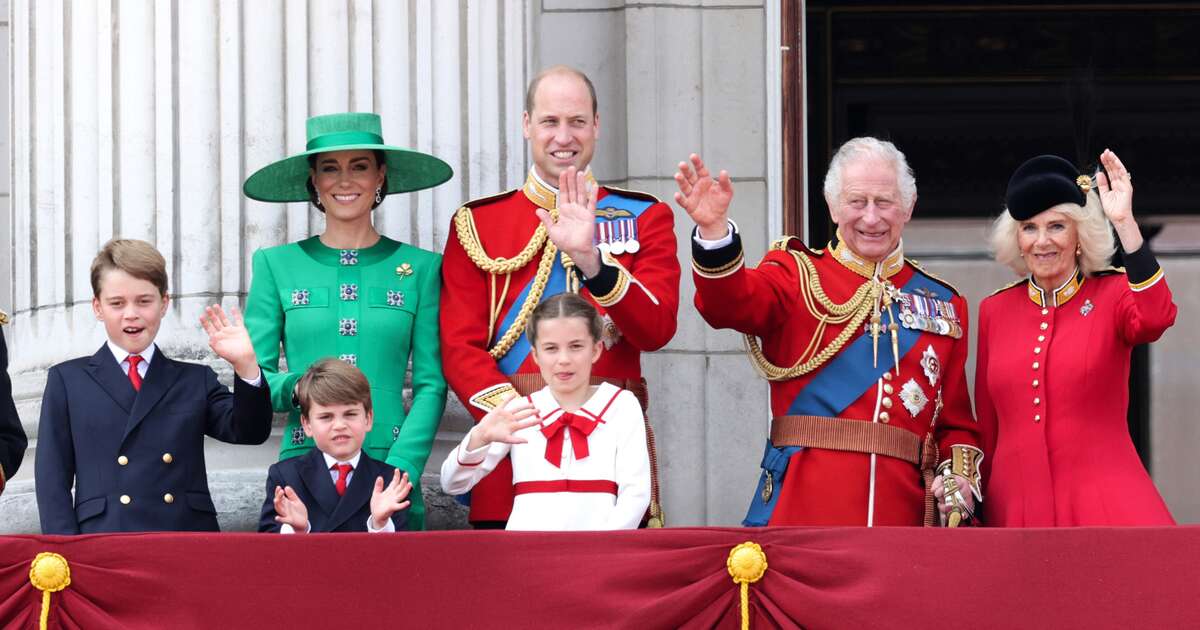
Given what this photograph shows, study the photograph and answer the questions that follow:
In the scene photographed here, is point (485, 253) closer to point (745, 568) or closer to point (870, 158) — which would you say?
point (870, 158)

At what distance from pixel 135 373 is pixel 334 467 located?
51 centimetres

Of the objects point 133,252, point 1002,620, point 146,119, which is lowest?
point 1002,620

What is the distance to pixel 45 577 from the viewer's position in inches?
168

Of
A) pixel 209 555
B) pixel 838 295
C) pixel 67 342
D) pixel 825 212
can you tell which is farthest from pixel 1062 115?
pixel 209 555

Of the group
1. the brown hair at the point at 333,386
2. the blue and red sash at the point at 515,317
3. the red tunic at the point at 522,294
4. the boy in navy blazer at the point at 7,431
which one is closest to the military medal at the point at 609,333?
the red tunic at the point at 522,294

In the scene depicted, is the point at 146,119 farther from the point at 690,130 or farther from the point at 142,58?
the point at 690,130

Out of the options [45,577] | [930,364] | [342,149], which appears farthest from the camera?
[342,149]

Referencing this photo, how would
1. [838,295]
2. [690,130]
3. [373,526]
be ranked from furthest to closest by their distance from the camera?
[690,130]
[838,295]
[373,526]

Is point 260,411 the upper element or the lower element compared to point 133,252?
lower

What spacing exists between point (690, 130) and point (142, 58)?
1901mm

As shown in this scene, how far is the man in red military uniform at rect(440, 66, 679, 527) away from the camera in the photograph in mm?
5020

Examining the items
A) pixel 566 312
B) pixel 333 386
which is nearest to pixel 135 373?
pixel 333 386

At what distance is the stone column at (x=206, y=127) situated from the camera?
5824 millimetres

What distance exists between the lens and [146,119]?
231 inches
